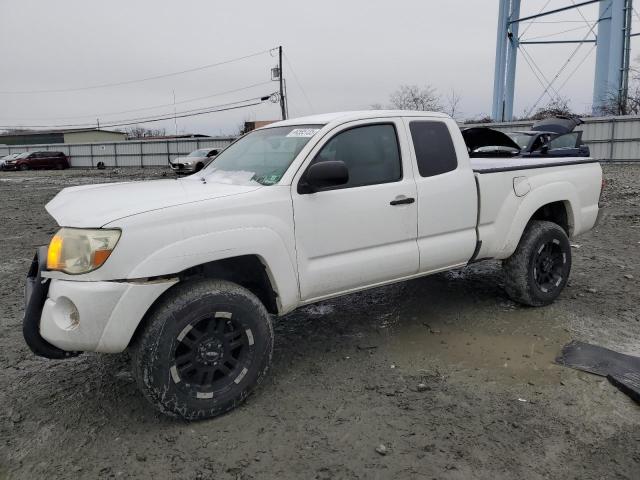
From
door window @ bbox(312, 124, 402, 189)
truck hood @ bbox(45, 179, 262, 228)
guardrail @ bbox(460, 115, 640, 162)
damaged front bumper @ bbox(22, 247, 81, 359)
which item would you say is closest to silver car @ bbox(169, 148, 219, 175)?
guardrail @ bbox(460, 115, 640, 162)

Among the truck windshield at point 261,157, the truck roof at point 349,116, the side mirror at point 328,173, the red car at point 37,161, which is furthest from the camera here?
→ the red car at point 37,161

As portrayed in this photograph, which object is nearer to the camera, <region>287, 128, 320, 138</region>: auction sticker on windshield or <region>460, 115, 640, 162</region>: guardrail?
<region>287, 128, 320, 138</region>: auction sticker on windshield

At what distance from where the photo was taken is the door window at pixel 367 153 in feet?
12.1

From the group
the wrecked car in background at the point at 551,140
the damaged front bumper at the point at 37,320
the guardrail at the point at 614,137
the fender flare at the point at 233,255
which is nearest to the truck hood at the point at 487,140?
the wrecked car in background at the point at 551,140

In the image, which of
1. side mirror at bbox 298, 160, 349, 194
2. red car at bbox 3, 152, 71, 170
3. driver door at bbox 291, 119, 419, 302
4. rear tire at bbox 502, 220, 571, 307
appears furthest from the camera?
red car at bbox 3, 152, 71, 170

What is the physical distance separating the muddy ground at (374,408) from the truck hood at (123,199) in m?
1.26

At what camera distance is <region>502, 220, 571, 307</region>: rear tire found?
4820mm

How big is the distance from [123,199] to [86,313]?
0.79 metres

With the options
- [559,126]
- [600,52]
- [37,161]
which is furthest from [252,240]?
[37,161]

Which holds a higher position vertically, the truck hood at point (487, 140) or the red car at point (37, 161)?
the truck hood at point (487, 140)

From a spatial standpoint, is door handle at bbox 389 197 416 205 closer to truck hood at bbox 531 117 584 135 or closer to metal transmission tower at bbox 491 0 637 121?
truck hood at bbox 531 117 584 135

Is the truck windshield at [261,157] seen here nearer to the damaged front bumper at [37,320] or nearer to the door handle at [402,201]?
the door handle at [402,201]

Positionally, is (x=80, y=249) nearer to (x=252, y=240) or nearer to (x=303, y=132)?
(x=252, y=240)

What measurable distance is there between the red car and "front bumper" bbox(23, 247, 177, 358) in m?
40.3
